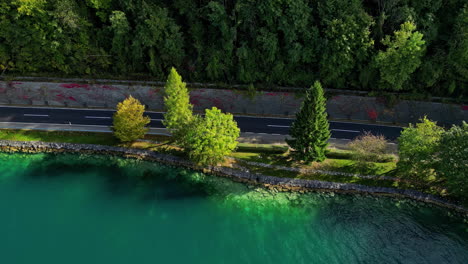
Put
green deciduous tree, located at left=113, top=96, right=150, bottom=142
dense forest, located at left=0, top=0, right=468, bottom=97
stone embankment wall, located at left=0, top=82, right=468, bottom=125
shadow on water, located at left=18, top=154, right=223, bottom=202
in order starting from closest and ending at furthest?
shadow on water, located at left=18, top=154, right=223, bottom=202 → green deciduous tree, located at left=113, top=96, right=150, bottom=142 → dense forest, located at left=0, top=0, right=468, bottom=97 → stone embankment wall, located at left=0, top=82, right=468, bottom=125

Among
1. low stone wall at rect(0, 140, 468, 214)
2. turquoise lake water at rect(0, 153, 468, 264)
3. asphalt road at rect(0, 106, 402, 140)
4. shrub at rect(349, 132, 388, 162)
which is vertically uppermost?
asphalt road at rect(0, 106, 402, 140)

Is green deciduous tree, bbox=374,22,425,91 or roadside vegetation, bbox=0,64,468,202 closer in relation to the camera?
roadside vegetation, bbox=0,64,468,202

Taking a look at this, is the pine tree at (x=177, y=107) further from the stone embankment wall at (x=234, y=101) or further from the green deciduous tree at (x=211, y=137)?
the stone embankment wall at (x=234, y=101)

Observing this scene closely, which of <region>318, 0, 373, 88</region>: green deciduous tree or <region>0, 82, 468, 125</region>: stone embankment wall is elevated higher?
<region>318, 0, 373, 88</region>: green deciduous tree

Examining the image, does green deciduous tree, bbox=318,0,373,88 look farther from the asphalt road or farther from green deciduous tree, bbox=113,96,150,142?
green deciduous tree, bbox=113,96,150,142

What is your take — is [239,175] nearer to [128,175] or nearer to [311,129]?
[311,129]

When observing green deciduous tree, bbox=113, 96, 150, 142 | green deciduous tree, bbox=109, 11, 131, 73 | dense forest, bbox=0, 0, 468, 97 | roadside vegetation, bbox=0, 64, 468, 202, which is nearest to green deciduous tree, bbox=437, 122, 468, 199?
roadside vegetation, bbox=0, 64, 468, 202
